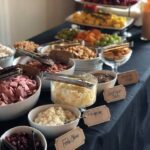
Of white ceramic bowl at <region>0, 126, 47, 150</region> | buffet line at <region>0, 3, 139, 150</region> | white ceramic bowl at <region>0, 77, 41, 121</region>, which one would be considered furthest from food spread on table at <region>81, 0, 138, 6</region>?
white ceramic bowl at <region>0, 126, 47, 150</region>

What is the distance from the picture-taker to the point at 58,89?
977 mm

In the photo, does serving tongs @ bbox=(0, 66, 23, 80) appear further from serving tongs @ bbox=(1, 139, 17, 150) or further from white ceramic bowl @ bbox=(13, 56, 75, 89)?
serving tongs @ bbox=(1, 139, 17, 150)

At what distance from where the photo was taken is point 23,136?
2.67ft

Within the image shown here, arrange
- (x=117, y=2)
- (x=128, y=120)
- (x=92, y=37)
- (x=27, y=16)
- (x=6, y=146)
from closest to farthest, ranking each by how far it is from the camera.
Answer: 1. (x=6, y=146)
2. (x=128, y=120)
3. (x=92, y=37)
4. (x=117, y=2)
5. (x=27, y=16)

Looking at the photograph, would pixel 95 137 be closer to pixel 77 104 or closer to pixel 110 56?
pixel 77 104

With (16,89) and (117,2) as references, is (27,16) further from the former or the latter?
(16,89)

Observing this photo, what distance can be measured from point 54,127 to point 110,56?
0.49 meters

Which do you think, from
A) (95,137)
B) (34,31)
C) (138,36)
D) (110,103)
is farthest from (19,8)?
(95,137)

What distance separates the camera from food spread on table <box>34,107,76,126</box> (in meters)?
0.86

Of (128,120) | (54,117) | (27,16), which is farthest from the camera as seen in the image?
(27,16)

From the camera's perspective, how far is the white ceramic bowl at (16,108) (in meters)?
0.88

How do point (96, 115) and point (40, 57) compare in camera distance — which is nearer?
point (96, 115)

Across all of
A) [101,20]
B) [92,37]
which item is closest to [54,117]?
[92,37]

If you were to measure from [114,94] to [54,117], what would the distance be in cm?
28
